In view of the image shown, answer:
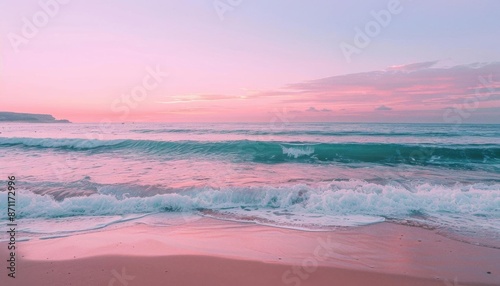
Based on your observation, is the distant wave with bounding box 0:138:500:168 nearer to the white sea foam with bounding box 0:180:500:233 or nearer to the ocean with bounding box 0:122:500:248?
the ocean with bounding box 0:122:500:248

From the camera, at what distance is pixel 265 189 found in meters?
9.29

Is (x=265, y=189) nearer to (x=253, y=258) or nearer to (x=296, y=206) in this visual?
(x=296, y=206)

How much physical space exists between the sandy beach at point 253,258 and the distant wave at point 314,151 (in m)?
10.8

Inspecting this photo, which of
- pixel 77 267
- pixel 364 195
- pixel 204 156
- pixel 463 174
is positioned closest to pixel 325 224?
pixel 364 195

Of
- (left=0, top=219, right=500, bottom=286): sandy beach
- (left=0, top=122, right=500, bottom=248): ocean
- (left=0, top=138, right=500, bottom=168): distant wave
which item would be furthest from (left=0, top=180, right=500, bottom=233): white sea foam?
(left=0, top=138, right=500, bottom=168): distant wave

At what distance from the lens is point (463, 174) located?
13.4 m

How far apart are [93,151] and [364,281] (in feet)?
66.9

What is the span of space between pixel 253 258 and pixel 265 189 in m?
4.41

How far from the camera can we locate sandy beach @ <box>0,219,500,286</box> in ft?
14.0

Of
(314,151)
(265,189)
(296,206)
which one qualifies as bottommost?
(296,206)

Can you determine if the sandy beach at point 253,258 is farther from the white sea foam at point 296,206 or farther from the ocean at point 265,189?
the white sea foam at point 296,206

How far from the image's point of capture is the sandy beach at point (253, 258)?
425 centimetres

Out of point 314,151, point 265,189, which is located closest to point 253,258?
point 265,189

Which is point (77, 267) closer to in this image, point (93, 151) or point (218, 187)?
point (218, 187)
